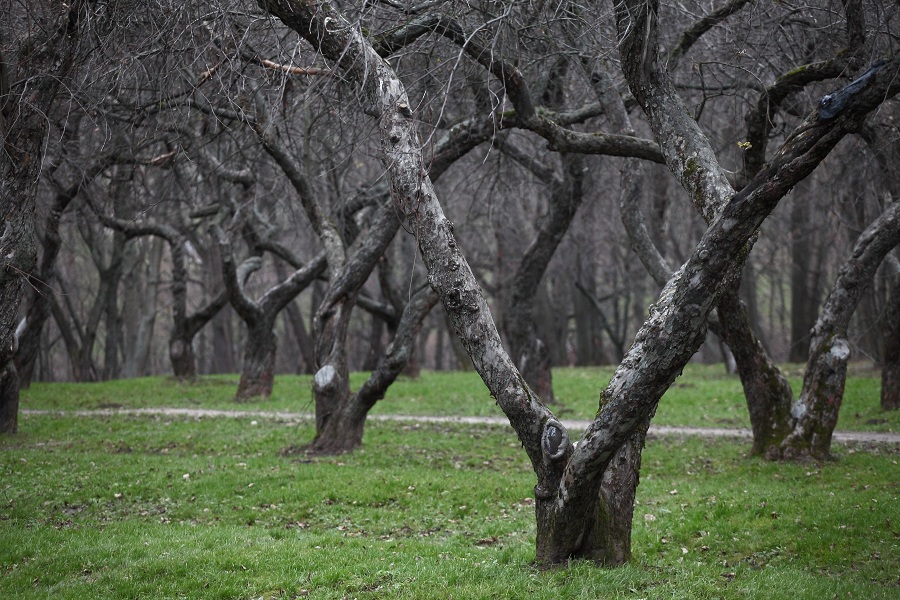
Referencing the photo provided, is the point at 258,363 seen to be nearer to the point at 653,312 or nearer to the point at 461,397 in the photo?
the point at 461,397

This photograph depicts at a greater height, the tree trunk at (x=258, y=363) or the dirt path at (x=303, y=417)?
the tree trunk at (x=258, y=363)

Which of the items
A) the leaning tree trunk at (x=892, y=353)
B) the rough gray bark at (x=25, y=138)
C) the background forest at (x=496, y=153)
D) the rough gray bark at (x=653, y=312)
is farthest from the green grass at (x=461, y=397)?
the rough gray bark at (x=653, y=312)

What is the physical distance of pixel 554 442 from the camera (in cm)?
563

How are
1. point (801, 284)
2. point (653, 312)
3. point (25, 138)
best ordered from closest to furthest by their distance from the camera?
point (653, 312) < point (25, 138) < point (801, 284)

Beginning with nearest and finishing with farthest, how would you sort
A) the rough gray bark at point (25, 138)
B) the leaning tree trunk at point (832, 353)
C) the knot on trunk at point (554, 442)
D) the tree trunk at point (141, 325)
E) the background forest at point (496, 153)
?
1. the knot on trunk at point (554, 442)
2. the background forest at point (496, 153)
3. the rough gray bark at point (25, 138)
4. the leaning tree trunk at point (832, 353)
5. the tree trunk at point (141, 325)

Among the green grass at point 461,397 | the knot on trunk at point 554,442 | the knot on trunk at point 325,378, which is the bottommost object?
the green grass at point 461,397

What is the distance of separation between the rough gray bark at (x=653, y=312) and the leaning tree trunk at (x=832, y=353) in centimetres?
420

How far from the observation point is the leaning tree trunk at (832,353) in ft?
31.9

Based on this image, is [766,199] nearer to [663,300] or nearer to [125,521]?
[663,300]

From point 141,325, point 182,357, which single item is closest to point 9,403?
point 182,357

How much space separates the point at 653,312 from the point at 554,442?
3.71ft

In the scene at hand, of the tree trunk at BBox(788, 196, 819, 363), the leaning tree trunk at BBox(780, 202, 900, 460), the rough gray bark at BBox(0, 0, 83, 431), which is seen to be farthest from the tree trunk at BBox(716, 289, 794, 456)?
the tree trunk at BBox(788, 196, 819, 363)

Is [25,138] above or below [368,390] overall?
above

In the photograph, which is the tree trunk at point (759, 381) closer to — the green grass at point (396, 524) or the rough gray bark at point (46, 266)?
the green grass at point (396, 524)
